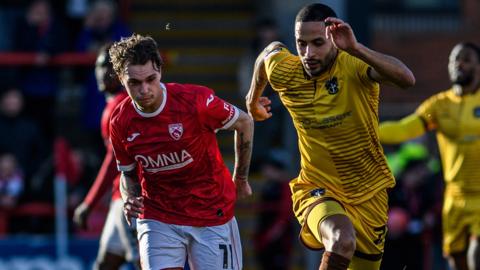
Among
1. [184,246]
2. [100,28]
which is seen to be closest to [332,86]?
[184,246]

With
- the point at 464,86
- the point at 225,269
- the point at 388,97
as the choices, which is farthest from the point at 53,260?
the point at 388,97

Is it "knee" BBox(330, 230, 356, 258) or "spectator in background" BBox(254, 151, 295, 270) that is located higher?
"knee" BBox(330, 230, 356, 258)

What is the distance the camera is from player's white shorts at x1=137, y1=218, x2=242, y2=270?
923cm

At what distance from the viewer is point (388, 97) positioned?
73.5 feet

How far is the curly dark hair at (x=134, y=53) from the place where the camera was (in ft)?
29.2

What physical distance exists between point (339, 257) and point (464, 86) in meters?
4.25

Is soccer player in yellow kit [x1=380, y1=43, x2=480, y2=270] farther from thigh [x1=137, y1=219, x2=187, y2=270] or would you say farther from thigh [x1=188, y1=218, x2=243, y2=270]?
thigh [x1=137, y1=219, x2=187, y2=270]

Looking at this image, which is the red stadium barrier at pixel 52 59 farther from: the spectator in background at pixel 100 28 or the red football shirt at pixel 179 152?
the red football shirt at pixel 179 152

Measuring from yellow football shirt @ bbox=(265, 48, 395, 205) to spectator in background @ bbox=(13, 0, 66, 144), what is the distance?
691 centimetres

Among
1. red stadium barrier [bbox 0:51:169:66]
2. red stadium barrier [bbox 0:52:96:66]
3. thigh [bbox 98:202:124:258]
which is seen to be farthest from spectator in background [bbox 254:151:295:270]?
thigh [bbox 98:202:124:258]

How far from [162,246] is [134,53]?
1.35m

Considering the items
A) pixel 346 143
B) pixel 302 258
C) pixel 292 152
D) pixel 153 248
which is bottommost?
pixel 302 258

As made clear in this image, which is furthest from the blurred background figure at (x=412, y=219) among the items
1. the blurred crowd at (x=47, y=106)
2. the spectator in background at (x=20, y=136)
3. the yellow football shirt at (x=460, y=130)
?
the spectator in background at (x=20, y=136)

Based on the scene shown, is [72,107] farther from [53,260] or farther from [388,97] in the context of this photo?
[388,97]
